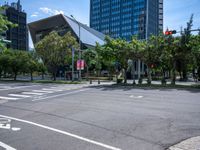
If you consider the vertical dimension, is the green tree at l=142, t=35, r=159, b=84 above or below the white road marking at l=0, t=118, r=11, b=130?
above

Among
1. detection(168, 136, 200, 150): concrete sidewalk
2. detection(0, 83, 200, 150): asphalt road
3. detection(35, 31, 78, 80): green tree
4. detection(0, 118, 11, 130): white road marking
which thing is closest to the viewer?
detection(168, 136, 200, 150): concrete sidewalk

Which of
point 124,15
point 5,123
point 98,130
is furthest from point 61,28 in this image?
point 98,130

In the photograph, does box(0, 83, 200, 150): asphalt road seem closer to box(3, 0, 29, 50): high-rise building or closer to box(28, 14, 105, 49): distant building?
box(28, 14, 105, 49): distant building

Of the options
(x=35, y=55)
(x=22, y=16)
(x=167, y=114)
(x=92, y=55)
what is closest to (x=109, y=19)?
(x=22, y=16)

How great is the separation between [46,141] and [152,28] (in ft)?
430

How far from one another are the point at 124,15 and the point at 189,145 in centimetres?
13440

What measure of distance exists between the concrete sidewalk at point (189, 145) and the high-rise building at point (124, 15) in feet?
396

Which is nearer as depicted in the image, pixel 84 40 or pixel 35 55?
pixel 35 55

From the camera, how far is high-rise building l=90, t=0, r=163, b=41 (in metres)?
128

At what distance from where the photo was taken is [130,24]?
132875mm

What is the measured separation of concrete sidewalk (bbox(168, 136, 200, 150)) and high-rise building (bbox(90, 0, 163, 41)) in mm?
120790

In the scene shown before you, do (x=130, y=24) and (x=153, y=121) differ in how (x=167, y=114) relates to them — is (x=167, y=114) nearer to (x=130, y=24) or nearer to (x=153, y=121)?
(x=153, y=121)

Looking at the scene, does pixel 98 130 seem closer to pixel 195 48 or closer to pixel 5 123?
pixel 5 123

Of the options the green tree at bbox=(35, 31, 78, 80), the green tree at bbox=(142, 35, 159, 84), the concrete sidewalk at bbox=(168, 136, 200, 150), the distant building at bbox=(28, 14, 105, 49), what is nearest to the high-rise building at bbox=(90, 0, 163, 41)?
the distant building at bbox=(28, 14, 105, 49)
